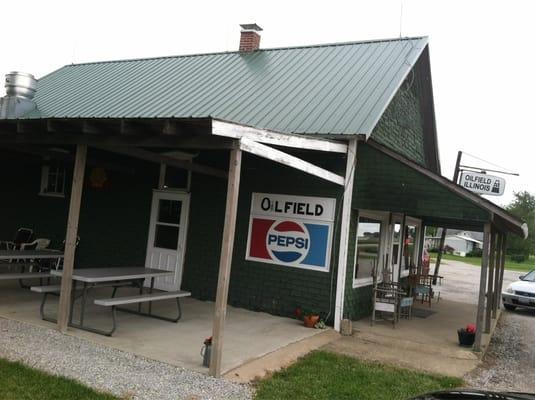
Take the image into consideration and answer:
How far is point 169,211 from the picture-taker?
34.8 ft

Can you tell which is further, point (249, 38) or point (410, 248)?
point (249, 38)

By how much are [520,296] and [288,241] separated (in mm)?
8511

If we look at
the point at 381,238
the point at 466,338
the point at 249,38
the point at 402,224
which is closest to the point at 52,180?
the point at 249,38

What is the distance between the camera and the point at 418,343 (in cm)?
805

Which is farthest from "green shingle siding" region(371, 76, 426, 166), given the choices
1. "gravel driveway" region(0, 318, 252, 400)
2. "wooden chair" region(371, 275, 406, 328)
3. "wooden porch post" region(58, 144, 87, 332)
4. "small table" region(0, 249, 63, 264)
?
"small table" region(0, 249, 63, 264)

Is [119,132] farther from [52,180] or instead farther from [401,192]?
[52,180]

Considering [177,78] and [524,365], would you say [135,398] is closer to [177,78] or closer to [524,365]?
[524,365]

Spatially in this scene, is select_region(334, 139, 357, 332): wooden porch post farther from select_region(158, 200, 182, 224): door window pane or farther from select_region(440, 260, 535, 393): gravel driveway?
select_region(158, 200, 182, 224): door window pane

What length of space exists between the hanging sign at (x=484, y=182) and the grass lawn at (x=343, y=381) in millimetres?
9346

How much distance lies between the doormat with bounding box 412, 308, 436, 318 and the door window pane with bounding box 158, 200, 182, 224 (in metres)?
5.52

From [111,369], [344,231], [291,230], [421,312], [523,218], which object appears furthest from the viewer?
[523,218]

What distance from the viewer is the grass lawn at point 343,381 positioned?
5.38 meters

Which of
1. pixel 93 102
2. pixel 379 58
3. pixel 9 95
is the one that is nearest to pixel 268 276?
pixel 379 58

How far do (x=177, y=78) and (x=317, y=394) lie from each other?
9926 millimetres
